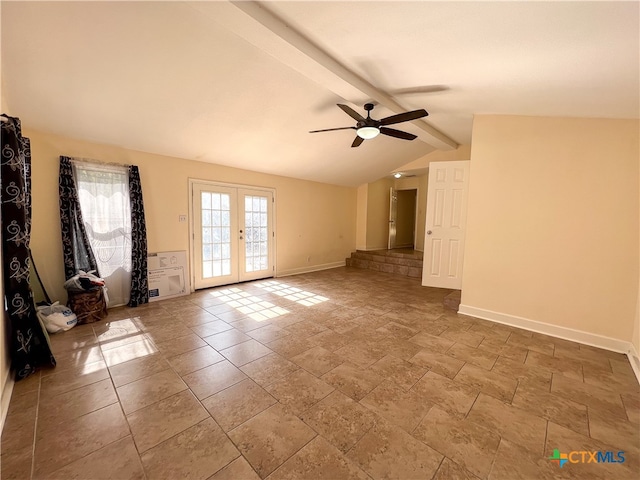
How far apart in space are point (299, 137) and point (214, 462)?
4.00 meters

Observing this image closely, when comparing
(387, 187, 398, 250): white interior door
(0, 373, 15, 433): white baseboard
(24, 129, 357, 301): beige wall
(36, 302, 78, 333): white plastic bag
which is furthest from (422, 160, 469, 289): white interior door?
(36, 302, 78, 333): white plastic bag

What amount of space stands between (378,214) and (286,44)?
6138 millimetres

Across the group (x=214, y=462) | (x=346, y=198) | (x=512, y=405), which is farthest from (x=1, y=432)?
(x=346, y=198)

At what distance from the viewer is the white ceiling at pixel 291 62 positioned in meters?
1.64

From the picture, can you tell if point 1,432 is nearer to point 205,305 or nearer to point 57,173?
point 205,305

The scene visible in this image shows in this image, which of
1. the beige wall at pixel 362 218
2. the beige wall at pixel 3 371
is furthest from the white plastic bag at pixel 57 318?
the beige wall at pixel 362 218

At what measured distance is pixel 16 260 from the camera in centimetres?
197

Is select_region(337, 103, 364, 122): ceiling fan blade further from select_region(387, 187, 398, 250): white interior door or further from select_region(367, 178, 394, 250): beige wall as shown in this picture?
select_region(387, 187, 398, 250): white interior door

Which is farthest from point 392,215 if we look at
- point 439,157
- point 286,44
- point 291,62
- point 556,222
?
point 286,44

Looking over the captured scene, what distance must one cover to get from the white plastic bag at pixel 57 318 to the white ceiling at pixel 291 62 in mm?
2115

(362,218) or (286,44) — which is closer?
(286,44)

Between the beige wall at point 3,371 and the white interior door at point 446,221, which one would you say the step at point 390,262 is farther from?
Result: the beige wall at point 3,371

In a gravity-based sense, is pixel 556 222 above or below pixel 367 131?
below

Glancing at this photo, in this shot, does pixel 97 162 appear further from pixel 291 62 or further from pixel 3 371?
pixel 291 62
